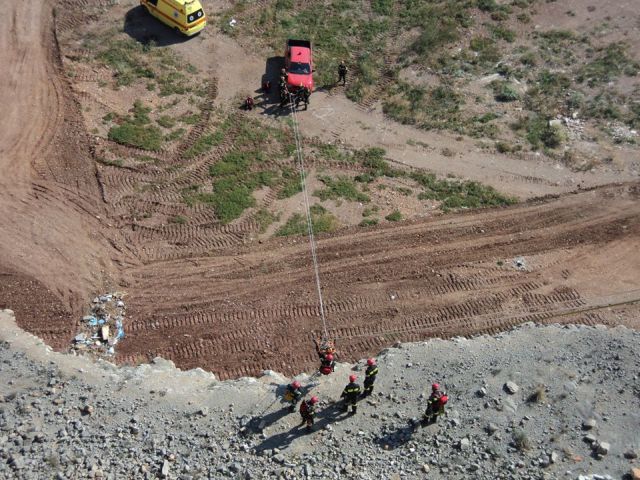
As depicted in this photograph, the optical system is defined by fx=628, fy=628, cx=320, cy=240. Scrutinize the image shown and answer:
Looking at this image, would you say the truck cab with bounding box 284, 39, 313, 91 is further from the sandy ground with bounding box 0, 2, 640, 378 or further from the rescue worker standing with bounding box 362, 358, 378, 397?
the rescue worker standing with bounding box 362, 358, 378, 397

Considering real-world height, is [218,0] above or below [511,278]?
above

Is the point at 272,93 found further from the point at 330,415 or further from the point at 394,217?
the point at 330,415

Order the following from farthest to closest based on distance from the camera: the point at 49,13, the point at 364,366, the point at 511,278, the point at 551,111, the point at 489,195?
the point at 49,13
the point at 551,111
the point at 489,195
the point at 511,278
the point at 364,366

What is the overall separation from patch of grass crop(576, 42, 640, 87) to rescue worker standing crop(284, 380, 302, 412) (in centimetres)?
2237

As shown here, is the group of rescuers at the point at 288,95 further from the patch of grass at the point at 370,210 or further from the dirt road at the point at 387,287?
the dirt road at the point at 387,287

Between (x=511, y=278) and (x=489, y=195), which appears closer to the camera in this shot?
(x=511, y=278)

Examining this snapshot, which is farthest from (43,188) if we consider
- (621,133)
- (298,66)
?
(621,133)

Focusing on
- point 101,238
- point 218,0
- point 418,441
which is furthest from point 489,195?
point 218,0

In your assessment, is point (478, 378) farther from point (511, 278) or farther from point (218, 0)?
point (218, 0)

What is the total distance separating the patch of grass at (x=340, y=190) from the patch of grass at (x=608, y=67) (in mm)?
13545

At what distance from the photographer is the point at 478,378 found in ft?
60.7

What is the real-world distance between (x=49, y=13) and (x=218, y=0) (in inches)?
340

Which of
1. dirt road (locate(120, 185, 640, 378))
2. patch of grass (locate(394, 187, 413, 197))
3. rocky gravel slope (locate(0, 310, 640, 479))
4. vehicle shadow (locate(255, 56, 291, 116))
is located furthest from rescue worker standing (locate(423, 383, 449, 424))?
vehicle shadow (locate(255, 56, 291, 116))

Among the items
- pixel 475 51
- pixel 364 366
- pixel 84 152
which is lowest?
pixel 364 366
